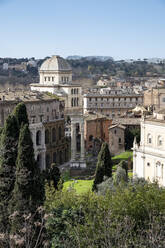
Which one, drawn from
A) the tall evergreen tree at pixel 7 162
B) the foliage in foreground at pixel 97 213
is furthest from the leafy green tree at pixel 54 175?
the tall evergreen tree at pixel 7 162

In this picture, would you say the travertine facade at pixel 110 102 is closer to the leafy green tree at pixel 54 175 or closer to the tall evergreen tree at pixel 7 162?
the leafy green tree at pixel 54 175

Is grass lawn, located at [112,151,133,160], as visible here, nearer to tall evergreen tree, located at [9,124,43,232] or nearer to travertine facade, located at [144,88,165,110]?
travertine facade, located at [144,88,165,110]

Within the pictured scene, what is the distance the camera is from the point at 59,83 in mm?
82125

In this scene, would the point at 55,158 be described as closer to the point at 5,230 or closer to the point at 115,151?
the point at 115,151

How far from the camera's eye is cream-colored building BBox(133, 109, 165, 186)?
4388cm

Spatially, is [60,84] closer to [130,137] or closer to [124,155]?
[130,137]

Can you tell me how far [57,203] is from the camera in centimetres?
2619

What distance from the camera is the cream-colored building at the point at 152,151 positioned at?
144 ft

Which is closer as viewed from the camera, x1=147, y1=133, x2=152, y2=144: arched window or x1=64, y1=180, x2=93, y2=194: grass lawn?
x1=64, y1=180, x2=93, y2=194: grass lawn

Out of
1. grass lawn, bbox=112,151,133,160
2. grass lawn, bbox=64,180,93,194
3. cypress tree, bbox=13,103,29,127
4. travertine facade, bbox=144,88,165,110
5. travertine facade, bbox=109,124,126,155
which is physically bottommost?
grass lawn, bbox=64,180,93,194

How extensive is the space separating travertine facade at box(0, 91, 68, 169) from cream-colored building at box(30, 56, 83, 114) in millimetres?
19387

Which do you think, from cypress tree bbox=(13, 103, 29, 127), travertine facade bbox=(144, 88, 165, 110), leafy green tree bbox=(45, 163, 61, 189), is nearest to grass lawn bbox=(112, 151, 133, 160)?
leafy green tree bbox=(45, 163, 61, 189)

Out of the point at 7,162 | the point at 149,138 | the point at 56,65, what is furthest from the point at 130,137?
the point at 7,162

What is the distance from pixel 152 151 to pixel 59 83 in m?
39.7
